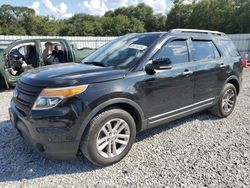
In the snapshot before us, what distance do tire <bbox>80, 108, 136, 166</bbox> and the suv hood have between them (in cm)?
45

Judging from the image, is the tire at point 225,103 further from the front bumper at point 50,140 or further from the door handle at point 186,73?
the front bumper at point 50,140

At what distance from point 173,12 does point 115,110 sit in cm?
5702

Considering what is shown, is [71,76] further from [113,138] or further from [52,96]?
[113,138]

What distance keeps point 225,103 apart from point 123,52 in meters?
2.54

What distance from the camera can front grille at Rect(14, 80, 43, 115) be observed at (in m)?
3.19

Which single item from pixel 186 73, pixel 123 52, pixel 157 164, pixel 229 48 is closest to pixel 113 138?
pixel 157 164

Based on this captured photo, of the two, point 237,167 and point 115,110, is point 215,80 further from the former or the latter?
point 115,110

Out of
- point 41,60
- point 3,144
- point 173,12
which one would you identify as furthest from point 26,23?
point 3,144

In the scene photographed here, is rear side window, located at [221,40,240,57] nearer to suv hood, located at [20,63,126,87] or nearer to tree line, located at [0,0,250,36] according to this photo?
suv hood, located at [20,63,126,87]

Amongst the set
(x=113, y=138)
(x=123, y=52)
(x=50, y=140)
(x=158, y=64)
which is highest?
(x=123, y=52)

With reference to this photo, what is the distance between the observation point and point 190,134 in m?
4.51

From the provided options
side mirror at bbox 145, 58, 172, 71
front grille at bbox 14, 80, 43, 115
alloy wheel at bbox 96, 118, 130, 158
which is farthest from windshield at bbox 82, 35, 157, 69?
front grille at bbox 14, 80, 43, 115

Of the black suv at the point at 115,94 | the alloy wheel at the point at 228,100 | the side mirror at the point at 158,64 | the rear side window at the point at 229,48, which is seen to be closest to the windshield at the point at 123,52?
the black suv at the point at 115,94

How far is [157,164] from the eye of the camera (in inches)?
138
